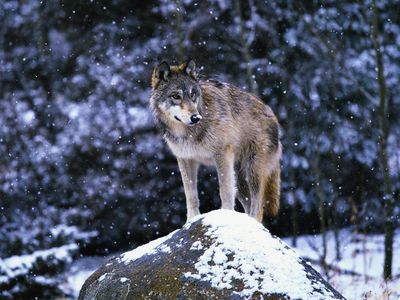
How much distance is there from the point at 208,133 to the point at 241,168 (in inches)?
31.6

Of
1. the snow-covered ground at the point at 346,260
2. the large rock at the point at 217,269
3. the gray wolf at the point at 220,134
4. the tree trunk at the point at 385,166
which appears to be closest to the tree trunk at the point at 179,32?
the tree trunk at the point at 385,166

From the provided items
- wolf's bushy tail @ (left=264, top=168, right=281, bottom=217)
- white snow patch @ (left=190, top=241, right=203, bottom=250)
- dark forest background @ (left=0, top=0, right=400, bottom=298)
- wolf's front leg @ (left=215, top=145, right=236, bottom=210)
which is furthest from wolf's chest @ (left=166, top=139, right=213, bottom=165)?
dark forest background @ (left=0, top=0, right=400, bottom=298)

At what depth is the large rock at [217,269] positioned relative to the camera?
11.0 ft

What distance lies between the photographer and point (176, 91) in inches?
218

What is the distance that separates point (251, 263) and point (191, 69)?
103 inches

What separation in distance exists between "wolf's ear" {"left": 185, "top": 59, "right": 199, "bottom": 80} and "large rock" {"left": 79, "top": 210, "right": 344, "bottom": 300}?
1.98 meters

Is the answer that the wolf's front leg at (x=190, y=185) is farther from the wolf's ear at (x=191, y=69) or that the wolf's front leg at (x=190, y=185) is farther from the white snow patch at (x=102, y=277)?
the white snow patch at (x=102, y=277)

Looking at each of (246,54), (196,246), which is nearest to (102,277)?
(196,246)

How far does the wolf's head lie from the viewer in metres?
5.49

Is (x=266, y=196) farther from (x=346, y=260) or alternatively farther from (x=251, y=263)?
(x=346, y=260)

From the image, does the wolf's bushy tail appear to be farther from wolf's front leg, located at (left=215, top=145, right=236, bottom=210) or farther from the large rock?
the large rock

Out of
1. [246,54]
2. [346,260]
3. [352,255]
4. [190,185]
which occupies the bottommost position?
[346,260]

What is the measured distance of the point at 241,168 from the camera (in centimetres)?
652

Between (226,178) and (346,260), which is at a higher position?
(226,178)
